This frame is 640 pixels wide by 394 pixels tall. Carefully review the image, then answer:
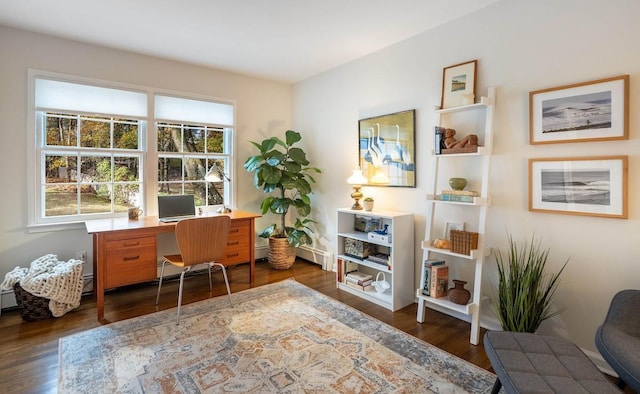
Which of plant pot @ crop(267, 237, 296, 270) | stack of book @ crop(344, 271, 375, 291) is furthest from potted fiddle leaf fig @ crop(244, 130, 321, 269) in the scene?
stack of book @ crop(344, 271, 375, 291)

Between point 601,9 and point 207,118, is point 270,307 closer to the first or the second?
point 207,118

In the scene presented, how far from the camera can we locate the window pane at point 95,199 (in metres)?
3.23

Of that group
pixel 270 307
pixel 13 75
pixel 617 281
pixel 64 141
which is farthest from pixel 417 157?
pixel 13 75

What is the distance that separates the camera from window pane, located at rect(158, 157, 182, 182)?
11.9ft

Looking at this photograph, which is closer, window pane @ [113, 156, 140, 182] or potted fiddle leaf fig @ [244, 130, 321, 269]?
window pane @ [113, 156, 140, 182]

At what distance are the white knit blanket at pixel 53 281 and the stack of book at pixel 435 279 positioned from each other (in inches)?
117

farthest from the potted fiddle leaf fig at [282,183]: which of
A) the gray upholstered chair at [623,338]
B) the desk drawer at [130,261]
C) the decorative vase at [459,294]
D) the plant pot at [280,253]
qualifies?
the gray upholstered chair at [623,338]

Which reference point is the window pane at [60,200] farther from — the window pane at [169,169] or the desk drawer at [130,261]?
the desk drawer at [130,261]

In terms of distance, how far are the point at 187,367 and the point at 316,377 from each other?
31.4 inches

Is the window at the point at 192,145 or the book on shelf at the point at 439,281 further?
the window at the point at 192,145

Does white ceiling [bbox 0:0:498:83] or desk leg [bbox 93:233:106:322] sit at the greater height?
white ceiling [bbox 0:0:498:83]

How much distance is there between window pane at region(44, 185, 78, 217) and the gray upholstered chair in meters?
4.21

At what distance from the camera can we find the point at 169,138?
12.1 feet

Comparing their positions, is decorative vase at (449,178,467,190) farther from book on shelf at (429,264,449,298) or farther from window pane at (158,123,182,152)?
window pane at (158,123,182,152)
